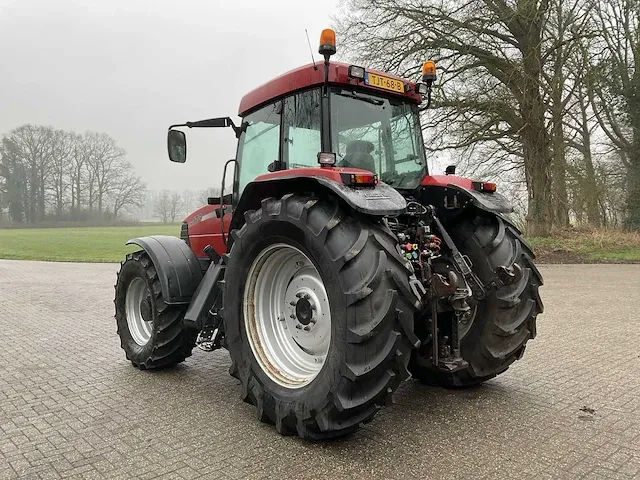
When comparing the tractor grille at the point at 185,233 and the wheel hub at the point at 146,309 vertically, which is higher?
the tractor grille at the point at 185,233

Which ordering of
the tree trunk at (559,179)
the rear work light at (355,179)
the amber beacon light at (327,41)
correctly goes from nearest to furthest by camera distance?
the rear work light at (355,179) → the amber beacon light at (327,41) → the tree trunk at (559,179)

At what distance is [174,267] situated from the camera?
4473 mm

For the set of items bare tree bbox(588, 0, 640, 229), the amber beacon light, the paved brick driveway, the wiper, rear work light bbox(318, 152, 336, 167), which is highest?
bare tree bbox(588, 0, 640, 229)

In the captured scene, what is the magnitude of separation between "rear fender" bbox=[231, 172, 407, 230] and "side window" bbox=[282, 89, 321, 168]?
0.35 m

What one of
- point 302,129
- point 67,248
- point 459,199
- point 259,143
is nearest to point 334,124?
point 302,129

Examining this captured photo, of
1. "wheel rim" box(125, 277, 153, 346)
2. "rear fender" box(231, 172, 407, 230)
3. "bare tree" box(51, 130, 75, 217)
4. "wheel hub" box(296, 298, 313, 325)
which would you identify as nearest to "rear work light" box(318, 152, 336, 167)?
"rear fender" box(231, 172, 407, 230)

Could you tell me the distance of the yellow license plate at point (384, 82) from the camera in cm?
369

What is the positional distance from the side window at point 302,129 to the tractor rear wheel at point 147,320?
166 centimetres

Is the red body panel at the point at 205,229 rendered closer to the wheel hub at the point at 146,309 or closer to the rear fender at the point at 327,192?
the wheel hub at the point at 146,309

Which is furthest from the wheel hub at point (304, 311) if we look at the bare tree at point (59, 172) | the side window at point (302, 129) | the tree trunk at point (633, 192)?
the bare tree at point (59, 172)

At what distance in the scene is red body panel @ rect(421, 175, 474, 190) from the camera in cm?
385

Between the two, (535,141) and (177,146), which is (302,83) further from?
(535,141)

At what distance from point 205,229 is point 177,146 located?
79 cm

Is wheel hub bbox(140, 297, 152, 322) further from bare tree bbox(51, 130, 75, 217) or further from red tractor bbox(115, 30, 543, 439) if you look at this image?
bare tree bbox(51, 130, 75, 217)
